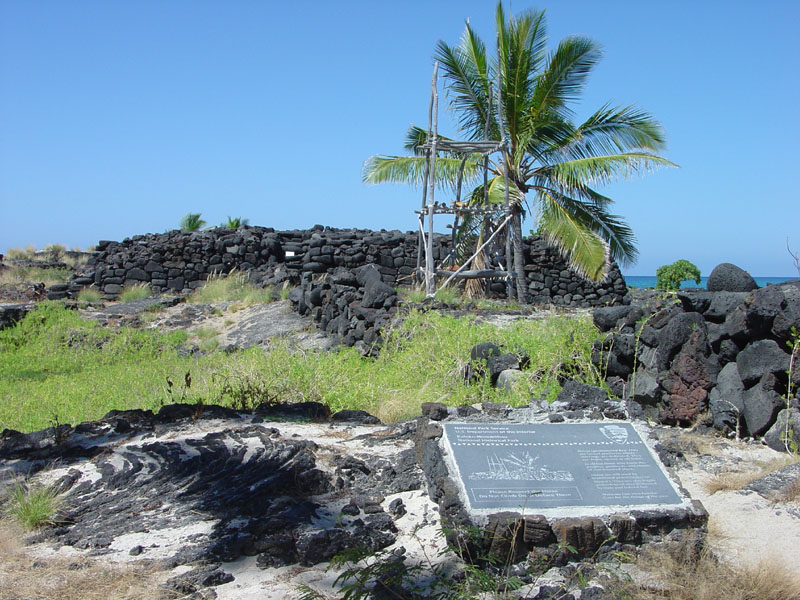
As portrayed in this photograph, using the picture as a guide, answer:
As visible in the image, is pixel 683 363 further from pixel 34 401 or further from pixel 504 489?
pixel 34 401

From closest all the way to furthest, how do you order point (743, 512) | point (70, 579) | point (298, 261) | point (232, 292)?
point (70, 579) < point (743, 512) < point (232, 292) < point (298, 261)

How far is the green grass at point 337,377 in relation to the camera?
22.9ft

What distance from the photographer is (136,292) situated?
18.5 metres

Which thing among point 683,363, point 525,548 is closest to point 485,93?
point 683,363

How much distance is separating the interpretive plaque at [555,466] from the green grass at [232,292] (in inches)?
459

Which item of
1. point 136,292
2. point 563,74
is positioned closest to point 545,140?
point 563,74

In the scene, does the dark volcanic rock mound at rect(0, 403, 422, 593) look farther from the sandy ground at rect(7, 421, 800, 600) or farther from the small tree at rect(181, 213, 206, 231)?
the small tree at rect(181, 213, 206, 231)

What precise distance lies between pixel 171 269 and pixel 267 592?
17753 mm

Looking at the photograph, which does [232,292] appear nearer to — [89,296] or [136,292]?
[136,292]

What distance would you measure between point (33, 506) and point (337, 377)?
12.2 ft

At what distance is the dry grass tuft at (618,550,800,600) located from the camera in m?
3.20

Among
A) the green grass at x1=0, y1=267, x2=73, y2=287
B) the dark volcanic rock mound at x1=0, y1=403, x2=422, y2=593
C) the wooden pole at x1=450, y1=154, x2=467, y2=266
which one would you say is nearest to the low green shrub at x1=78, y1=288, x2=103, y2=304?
the green grass at x1=0, y1=267, x2=73, y2=287

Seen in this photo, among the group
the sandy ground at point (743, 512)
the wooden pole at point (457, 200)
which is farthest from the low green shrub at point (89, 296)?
the sandy ground at point (743, 512)

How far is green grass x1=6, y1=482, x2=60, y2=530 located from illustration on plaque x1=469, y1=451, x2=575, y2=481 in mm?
2556
